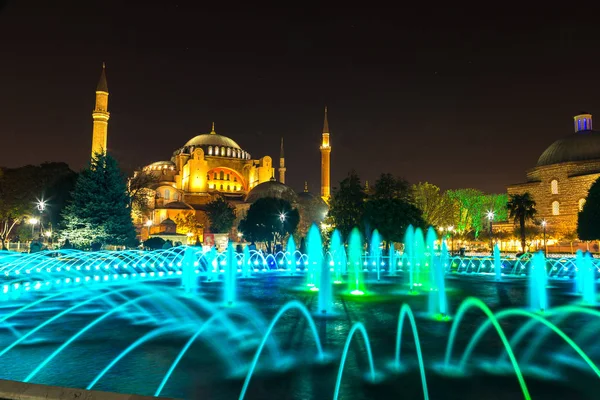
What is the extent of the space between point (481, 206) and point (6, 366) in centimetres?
5817

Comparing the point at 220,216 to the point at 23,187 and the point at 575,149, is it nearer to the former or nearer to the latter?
the point at 23,187

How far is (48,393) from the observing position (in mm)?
2664

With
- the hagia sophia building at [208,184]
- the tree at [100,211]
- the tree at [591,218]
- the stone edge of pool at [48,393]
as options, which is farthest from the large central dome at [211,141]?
the stone edge of pool at [48,393]

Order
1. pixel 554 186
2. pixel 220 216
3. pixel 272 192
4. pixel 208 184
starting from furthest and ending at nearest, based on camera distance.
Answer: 1. pixel 208 184
2. pixel 272 192
3. pixel 220 216
4. pixel 554 186

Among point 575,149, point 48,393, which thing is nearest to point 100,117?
point 48,393

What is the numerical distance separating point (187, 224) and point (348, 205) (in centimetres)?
2537

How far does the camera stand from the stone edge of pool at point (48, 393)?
2549 millimetres

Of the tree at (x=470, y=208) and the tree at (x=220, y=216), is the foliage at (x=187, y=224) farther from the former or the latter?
the tree at (x=470, y=208)

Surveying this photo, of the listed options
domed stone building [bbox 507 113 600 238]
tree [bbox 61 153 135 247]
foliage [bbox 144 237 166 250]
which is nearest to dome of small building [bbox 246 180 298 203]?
foliage [bbox 144 237 166 250]

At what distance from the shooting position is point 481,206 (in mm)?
57219

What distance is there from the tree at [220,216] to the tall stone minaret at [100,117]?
56.4ft

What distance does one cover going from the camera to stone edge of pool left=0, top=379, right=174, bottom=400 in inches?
100

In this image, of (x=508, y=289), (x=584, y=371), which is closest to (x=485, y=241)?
(x=508, y=289)

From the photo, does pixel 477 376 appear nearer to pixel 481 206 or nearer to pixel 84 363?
pixel 84 363
